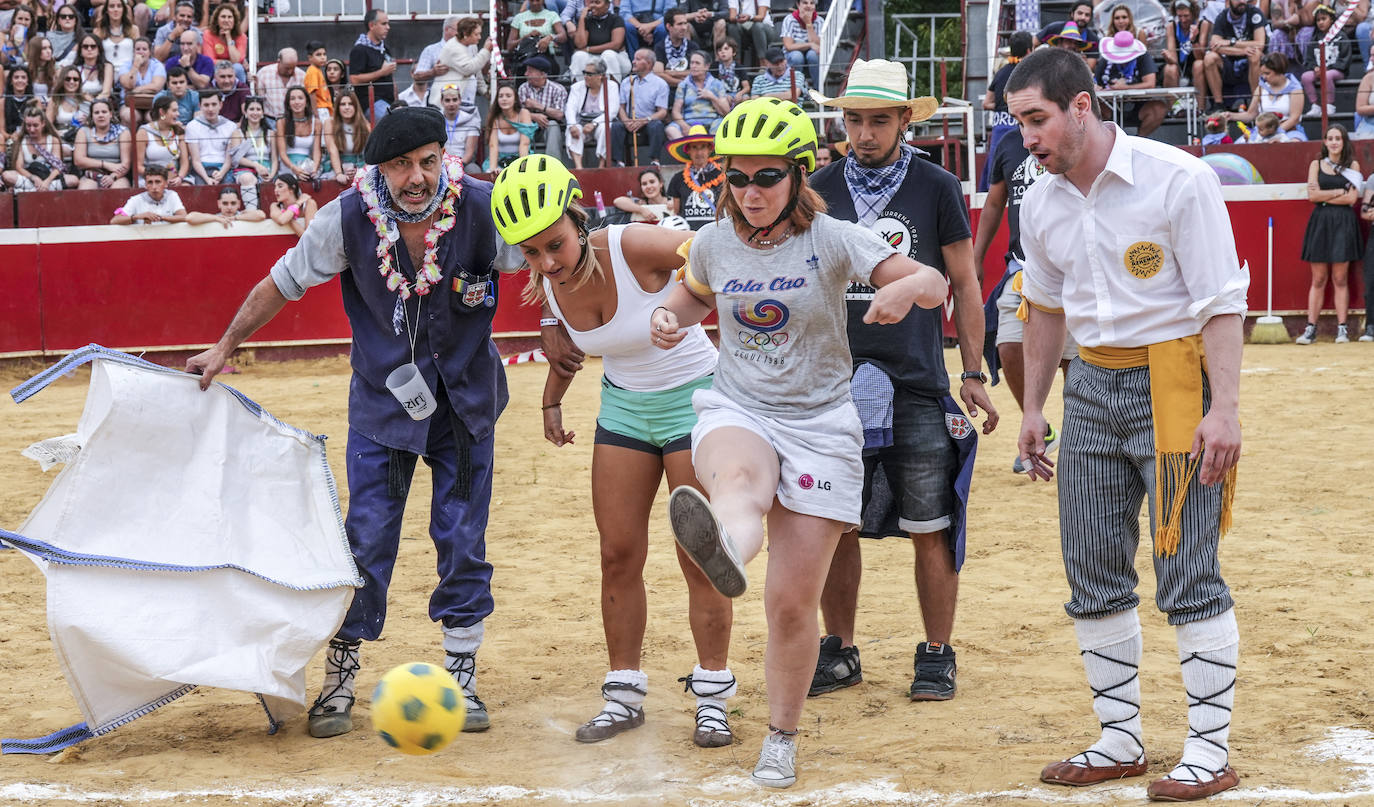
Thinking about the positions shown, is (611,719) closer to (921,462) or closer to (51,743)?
(921,462)

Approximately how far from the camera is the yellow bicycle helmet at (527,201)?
457 centimetres

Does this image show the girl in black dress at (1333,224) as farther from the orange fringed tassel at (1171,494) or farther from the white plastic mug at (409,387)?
the white plastic mug at (409,387)

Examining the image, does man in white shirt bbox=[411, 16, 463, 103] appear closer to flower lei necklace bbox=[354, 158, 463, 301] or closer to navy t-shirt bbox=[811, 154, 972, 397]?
flower lei necklace bbox=[354, 158, 463, 301]

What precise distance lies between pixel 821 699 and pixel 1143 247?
2.07m

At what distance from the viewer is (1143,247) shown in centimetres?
395

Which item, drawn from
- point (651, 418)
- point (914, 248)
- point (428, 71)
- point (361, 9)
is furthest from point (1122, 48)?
point (651, 418)

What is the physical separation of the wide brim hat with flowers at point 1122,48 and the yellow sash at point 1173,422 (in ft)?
44.7

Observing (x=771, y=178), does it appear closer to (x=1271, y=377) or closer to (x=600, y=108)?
(x=1271, y=377)

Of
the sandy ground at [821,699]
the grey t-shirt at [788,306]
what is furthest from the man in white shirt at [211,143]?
the grey t-shirt at [788,306]

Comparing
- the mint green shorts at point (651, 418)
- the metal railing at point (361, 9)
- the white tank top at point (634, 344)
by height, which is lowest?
the mint green shorts at point (651, 418)

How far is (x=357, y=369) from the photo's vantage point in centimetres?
518

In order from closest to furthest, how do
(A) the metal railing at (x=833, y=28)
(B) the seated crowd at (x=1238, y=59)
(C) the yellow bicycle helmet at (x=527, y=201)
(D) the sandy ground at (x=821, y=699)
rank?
(D) the sandy ground at (x=821, y=699) < (C) the yellow bicycle helmet at (x=527, y=201) < (B) the seated crowd at (x=1238, y=59) < (A) the metal railing at (x=833, y=28)

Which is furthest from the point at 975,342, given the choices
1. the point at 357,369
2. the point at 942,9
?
the point at 942,9

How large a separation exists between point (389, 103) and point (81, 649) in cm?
1320
